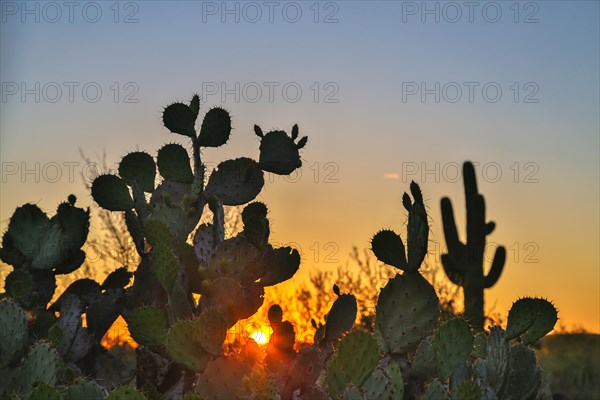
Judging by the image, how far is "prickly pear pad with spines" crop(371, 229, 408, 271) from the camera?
3.82 m

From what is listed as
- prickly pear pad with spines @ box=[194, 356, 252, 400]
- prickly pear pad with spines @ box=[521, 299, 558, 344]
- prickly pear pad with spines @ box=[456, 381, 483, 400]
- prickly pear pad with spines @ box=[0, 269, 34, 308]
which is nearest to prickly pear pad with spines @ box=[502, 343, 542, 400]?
prickly pear pad with spines @ box=[521, 299, 558, 344]

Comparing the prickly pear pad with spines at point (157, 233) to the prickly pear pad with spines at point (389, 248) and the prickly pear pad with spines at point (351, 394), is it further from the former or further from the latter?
the prickly pear pad with spines at point (351, 394)

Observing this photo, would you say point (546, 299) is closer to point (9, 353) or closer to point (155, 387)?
point (155, 387)

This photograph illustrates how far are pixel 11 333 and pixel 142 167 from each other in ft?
3.70

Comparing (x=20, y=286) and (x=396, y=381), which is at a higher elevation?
(x=20, y=286)

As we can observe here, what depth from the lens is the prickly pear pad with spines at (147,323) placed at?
4035 millimetres

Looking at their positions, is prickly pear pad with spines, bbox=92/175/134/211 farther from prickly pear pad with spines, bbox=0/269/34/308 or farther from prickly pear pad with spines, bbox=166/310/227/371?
prickly pear pad with spines, bbox=166/310/227/371

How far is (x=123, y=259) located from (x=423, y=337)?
12362 mm

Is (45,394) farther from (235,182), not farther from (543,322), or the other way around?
(543,322)

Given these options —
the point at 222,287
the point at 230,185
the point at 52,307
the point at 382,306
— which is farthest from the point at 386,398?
the point at 52,307

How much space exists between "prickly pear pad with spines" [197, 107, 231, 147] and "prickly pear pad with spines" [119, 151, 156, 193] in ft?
0.99

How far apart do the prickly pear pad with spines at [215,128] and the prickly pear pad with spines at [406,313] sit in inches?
57.2

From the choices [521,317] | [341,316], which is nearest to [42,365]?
[341,316]

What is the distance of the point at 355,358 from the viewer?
3100 millimetres
